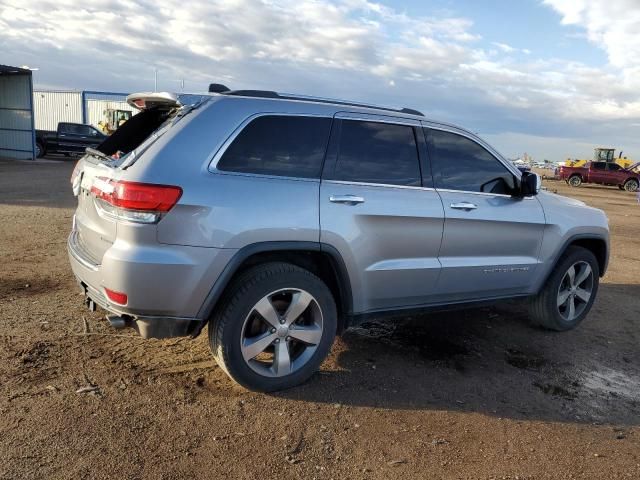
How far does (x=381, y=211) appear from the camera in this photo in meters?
3.78

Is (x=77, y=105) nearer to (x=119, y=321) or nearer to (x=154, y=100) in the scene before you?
(x=154, y=100)

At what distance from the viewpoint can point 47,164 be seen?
2256 cm

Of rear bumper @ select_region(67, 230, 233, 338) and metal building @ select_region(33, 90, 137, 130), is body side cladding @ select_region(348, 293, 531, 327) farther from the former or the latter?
metal building @ select_region(33, 90, 137, 130)

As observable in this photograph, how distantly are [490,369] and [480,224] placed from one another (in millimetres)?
1143

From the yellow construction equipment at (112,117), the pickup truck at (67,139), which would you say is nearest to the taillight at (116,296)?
the pickup truck at (67,139)

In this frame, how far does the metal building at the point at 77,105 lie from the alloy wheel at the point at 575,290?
36569 mm

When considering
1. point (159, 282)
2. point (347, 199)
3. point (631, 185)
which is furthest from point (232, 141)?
point (631, 185)

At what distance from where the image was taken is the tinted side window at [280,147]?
339 cm

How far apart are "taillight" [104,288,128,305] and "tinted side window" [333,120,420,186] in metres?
1.53

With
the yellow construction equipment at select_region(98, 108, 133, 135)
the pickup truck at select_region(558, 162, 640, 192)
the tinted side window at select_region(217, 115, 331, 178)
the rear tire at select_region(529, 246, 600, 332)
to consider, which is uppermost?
the yellow construction equipment at select_region(98, 108, 133, 135)

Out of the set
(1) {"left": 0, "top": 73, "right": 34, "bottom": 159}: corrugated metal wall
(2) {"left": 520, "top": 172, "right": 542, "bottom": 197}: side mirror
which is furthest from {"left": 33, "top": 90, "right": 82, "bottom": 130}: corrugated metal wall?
(2) {"left": 520, "top": 172, "right": 542, "bottom": 197}: side mirror

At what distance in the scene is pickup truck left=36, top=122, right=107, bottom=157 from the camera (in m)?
26.0

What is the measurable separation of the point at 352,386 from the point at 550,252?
2.37 meters

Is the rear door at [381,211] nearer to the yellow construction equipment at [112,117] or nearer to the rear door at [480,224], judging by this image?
the rear door at [480,224]
